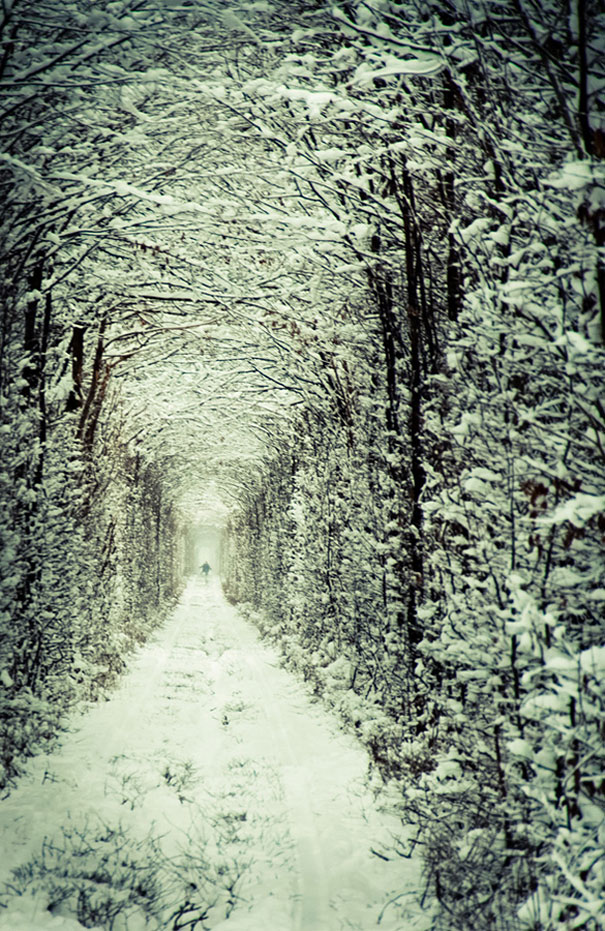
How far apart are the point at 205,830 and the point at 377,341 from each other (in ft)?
21.3

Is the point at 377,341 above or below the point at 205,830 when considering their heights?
A: above

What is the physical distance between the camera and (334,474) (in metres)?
12.3

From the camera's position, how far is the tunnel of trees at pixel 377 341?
3.23 meters

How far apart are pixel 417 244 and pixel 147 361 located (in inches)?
327

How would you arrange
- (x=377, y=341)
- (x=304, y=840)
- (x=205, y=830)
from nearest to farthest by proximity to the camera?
(x=304, y=840) < (x=205, y=830) < (x=377, y=341)

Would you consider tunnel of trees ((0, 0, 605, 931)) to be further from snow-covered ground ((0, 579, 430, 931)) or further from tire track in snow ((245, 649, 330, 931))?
tire track in snow ((245, 649, 330, 931))

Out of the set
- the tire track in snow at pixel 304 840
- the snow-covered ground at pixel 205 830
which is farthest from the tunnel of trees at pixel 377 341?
the tire track in snow at pixel 304 840

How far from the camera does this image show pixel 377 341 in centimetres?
897

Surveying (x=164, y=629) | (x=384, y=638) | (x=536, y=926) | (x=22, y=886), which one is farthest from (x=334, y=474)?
(x=164, y=629)

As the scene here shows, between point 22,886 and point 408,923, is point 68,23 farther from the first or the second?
point 408,923

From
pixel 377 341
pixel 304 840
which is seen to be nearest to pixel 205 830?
pixel 304 840

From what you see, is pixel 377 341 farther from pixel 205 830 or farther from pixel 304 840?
pixel 205 830

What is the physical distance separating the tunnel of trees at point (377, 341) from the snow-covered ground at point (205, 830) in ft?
1.64

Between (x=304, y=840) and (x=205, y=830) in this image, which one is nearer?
(x=304, y=840)
